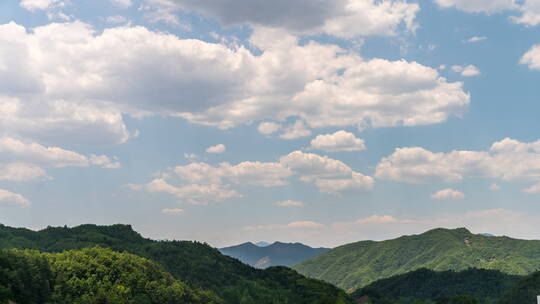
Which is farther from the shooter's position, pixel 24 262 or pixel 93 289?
pixel 93 289

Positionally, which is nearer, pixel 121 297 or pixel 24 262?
pixel 24 262

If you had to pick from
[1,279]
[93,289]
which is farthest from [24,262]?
[93,289]

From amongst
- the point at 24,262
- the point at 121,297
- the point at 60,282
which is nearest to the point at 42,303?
the point at 24,262

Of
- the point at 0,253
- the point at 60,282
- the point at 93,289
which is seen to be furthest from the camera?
the point at 93,289

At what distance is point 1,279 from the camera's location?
403ft

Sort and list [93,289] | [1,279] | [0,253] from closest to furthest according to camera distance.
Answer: [1,279] → [0,253] → [93,289]

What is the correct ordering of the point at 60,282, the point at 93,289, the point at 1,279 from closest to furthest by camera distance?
the point at 1,279 → the point at 60,282 → the point at 93,289

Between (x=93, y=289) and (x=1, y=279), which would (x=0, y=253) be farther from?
(x=93, y=289)

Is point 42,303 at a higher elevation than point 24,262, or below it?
below

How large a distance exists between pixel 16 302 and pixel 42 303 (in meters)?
15.7

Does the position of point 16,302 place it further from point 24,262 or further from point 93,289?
point 93,289

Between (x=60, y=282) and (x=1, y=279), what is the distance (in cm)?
5484

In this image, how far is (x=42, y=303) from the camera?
137875 mm

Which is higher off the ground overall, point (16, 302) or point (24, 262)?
point (24, 262)
